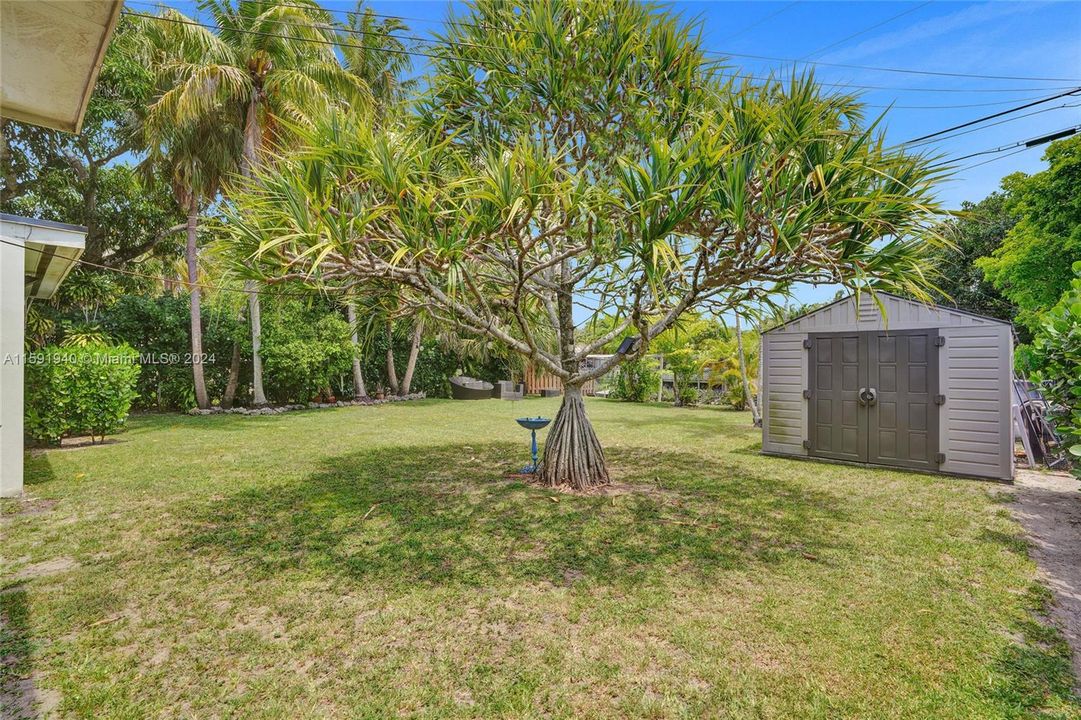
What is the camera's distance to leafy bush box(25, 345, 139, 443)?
6.40 m

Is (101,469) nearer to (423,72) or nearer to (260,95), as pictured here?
(423,72)

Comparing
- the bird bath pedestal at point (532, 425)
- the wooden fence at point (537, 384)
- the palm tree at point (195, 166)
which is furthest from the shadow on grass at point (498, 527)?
the wooden fence at point (537, 384)

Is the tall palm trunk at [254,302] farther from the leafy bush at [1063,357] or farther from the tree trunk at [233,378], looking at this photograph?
the leafy bush at [1063,357]

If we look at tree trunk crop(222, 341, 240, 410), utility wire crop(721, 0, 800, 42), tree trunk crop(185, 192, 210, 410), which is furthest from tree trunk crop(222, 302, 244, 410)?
utility wire crop(721, 0, 800, 42)

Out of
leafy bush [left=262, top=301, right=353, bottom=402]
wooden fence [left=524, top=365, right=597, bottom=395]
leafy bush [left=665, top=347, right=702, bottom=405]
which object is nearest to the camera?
leafy bush [left=262, top=301, right=353, bottom=402]

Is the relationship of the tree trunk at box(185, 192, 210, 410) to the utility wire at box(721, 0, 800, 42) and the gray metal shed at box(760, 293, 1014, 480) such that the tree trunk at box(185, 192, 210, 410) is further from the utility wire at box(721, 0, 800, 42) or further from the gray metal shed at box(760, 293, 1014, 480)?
the gray metal shed at box(760, 293, 1014, 480)

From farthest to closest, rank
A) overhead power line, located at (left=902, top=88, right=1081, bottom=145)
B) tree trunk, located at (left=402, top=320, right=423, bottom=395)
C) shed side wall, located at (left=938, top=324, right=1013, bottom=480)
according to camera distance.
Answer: tree trunk, located at (left=402, top=320, right=423, bottom=395)
overhead power line, located at (left=902, top=88, right=1081, bottom=145)
shed side wall, located at (left=938, top=324, right=1013, bottom=480)

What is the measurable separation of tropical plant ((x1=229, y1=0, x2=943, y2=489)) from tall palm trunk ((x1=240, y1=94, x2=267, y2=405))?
24.4 feet

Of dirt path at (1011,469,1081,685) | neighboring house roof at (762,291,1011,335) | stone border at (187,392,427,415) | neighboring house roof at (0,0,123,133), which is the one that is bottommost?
dirt path at (1011,469,1081,685)

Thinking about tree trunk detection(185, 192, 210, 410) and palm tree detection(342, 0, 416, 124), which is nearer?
tree trunk detection(185, 192, 210, 410)

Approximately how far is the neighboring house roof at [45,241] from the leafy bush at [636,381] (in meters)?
14.5

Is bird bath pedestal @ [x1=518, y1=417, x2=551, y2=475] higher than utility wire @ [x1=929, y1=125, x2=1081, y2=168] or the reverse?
the reverse

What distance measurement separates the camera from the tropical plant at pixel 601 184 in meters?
3.32

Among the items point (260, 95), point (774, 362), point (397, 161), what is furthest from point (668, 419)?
point (260, 95)
